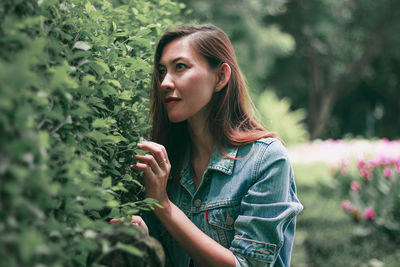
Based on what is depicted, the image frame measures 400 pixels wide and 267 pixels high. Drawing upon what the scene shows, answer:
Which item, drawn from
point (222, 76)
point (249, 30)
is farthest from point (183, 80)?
point (249, 30)

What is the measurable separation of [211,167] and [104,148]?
2.20ft

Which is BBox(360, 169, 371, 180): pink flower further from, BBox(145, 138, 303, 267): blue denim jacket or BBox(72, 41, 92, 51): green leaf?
BBox(72, 41, 92, 51): green leaf

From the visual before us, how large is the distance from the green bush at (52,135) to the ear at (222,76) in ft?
2.11

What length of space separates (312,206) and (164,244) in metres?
5.30

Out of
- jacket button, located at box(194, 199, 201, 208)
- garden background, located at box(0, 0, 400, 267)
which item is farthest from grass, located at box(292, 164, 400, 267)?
jacket button, located at box(194, 199, 201, 208)

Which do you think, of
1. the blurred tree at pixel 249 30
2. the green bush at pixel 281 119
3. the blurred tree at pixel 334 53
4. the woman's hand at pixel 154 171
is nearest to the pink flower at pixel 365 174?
the woman's hand at pixel 154 171

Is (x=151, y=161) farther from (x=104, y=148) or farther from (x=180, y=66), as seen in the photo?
(x=180, y=66)

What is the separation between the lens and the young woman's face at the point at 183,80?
2309 millimetres

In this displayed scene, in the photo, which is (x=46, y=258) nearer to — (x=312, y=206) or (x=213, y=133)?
(x=213, y=133)

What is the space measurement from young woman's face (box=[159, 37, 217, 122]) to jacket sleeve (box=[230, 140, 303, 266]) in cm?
47

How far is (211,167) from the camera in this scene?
7.66 ft

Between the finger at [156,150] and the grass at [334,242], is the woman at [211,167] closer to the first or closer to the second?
the finger at [156,150]

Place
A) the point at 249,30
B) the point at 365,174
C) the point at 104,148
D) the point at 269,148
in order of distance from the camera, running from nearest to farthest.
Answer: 1. the point at 104,148
2. the point at 269,148
3. the point at 365,174
4. the point at 249,30

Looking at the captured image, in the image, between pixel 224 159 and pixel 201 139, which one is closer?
pixel 224 159
